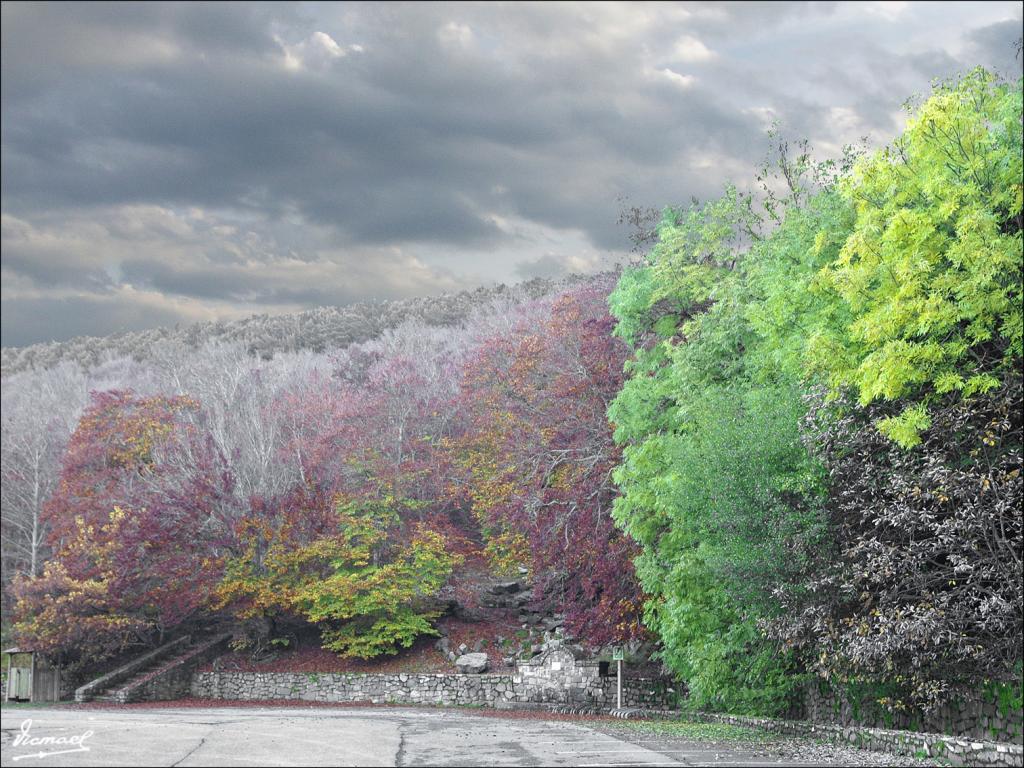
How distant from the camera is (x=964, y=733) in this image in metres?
15.5


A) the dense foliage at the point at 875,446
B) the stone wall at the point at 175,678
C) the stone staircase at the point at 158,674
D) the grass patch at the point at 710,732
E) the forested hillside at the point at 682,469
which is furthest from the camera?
the stone wall at the point at 175,678

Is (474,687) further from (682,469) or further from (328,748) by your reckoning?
(328,748)

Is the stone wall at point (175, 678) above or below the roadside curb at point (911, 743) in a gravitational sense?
below

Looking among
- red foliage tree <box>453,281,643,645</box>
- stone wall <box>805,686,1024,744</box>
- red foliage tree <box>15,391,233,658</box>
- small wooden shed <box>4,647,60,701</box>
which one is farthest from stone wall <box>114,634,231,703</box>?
stone wall <box>805,686,1024,744</box>

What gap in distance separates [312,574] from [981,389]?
82.0 feet

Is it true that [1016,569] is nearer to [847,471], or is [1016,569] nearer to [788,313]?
[847,471]

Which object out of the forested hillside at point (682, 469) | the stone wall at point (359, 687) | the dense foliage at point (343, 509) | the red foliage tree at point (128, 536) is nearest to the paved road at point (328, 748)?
the forested hillside at point (682, 469)

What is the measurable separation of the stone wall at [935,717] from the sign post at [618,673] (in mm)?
7083

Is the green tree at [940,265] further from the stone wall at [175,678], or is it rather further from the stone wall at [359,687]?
the stone wall at [175,678]

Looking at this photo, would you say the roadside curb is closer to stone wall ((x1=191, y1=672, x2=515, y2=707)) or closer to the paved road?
the paved road

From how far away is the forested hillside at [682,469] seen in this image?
1420cm

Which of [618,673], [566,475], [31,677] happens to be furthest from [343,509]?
[618,673]

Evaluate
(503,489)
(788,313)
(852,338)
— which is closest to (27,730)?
(852,338)

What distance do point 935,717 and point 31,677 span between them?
87.6 ft
